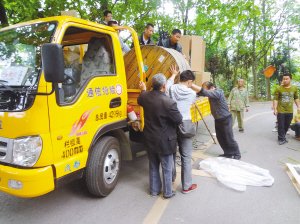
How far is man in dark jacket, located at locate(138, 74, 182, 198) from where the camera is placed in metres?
3.55

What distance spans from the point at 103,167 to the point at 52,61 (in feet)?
5.44

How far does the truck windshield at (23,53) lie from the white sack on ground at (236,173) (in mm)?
3160

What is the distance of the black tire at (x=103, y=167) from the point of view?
3.48m

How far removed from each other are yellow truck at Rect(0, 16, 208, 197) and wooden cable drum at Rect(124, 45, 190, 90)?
0.32 m

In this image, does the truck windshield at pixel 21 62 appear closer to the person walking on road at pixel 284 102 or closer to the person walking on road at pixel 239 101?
the person walking on road at pixel 284 102

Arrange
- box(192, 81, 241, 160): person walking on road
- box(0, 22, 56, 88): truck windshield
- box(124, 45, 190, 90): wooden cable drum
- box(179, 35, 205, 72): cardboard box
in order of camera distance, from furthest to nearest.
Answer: box(179, 35, 205, 72): cardboard box
box(192, 81, 241, 160): person walking on road
box(124, 45, 190, 90): wooden cable drum
box(0, 22, 56, 88): truck windshield

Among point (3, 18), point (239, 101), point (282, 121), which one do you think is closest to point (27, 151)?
point (282, 121)

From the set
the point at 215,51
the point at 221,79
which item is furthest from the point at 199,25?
the point at 221,79

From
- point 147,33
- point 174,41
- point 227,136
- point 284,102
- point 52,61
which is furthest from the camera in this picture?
point 284,102

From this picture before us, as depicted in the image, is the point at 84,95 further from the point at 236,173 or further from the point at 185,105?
the point at 236,173

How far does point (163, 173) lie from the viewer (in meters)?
3.79

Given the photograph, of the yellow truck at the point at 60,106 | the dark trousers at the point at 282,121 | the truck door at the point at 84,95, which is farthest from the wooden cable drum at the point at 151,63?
the dark trousers at the point at 282,121

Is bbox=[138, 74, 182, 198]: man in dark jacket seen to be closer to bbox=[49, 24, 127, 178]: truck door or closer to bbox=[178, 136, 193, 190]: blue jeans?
bbox=[178, 136, 193, 190]: blue jeans

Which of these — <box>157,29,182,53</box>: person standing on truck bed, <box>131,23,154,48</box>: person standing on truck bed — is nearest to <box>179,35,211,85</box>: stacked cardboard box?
<box>157,29,182,53</box>: person standing on truck bed
